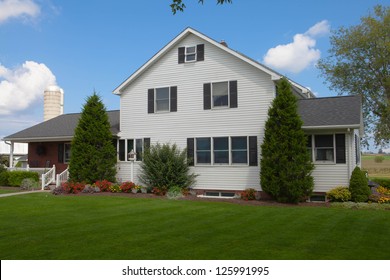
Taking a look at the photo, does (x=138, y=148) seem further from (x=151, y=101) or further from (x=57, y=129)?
(x=57, y=129)

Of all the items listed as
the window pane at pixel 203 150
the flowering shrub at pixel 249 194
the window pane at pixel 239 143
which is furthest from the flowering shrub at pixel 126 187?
the flowering shrub at pixel 249 194

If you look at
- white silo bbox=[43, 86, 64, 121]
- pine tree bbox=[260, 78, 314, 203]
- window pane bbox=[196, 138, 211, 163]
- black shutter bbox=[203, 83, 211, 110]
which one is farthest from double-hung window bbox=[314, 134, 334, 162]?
white silo bbox=[43, 86, 64, 121]

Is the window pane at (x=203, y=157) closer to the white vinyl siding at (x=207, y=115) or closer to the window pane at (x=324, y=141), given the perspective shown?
the white vinyl siding at (x=207, y=115)

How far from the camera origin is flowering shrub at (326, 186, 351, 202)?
14828mm

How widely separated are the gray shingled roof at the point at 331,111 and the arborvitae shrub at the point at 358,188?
2142mm

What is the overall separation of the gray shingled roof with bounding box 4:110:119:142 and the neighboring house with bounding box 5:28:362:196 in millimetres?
2426

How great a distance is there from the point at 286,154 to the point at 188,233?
8.06 metres

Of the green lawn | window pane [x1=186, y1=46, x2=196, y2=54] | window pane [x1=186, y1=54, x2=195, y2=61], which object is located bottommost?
the green lawn

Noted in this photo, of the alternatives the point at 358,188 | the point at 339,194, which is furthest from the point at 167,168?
the point at 358,188

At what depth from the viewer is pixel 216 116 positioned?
17922mm

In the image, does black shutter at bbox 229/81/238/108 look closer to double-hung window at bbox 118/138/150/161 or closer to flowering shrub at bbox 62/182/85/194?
double-hung window at bbox 118/138/150/161

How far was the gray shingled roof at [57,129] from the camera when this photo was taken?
72.2 ft

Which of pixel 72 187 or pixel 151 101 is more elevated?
pixel 151 101

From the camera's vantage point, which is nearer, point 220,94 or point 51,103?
point 220,94
